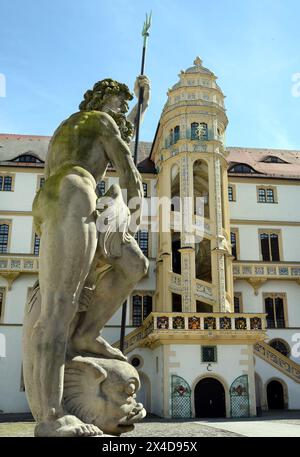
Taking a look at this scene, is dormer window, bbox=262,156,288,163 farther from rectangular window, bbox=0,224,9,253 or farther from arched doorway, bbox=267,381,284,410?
rectangular window, bbox=0,224,9,253

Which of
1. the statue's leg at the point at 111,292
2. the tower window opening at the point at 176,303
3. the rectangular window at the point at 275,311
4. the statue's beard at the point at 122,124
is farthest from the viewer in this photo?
the rectangular window at the point at 275,311

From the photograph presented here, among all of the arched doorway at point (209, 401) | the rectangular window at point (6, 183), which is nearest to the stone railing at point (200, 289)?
the arched doorway at point (209, 401)

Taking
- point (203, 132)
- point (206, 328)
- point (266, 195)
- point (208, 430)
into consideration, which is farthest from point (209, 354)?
point (266, 195)

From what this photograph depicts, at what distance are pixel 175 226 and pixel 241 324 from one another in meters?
6.42

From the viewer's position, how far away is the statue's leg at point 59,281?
130 inches

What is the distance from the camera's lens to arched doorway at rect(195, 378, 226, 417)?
21.3 m

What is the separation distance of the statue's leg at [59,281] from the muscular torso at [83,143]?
39cm

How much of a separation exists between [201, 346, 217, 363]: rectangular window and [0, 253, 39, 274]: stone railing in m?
11.0

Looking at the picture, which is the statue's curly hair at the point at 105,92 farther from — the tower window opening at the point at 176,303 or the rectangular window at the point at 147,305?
the rectangular window at the point at 147,305

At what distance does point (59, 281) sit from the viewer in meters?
3.56

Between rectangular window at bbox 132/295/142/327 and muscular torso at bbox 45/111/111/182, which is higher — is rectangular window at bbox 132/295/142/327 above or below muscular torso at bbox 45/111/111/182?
above

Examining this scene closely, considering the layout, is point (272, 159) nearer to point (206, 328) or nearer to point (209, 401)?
point (206, 328)

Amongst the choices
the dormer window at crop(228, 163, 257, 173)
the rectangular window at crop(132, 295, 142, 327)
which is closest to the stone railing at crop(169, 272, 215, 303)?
the rectangular window at crop(132, 295, 142, 327)

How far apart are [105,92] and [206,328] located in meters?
18.5
